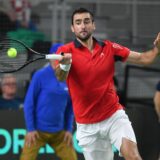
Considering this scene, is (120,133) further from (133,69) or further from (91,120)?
(133,69)

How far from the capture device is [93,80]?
7.61 m

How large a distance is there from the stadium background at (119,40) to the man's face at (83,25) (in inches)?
129

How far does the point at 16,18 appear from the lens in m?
13.1

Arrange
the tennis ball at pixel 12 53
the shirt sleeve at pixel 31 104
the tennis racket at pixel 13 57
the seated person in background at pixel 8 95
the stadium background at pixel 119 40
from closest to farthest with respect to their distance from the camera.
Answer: the tennis ball at pixel 12 53 < the tennis racket at pixel 13 57 < the shirt sleeve at pixel 31 104 < the stadium background at pixel 119 40 < the seated person in background at pixel 8 95

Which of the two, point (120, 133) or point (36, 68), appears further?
point (36, 68)

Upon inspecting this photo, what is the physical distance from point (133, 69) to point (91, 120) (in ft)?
15.8

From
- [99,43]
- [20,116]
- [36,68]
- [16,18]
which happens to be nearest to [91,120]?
[99,43]

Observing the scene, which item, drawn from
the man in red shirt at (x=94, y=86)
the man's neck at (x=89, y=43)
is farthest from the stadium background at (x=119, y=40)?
the man's neck at (x=89, y=43)

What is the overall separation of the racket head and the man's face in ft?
1.83

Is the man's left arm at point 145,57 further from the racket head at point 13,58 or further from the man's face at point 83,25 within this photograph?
the racket head at point 13,58

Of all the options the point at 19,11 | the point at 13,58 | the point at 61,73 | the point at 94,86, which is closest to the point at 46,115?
the point at 94,86

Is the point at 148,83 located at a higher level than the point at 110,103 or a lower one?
lower

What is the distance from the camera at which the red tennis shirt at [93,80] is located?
7602 millimetres

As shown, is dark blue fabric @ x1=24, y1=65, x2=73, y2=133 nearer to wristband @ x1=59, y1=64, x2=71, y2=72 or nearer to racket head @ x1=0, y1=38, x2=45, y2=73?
racket head @ x1=0, y1=38, x2=45, y2=73
